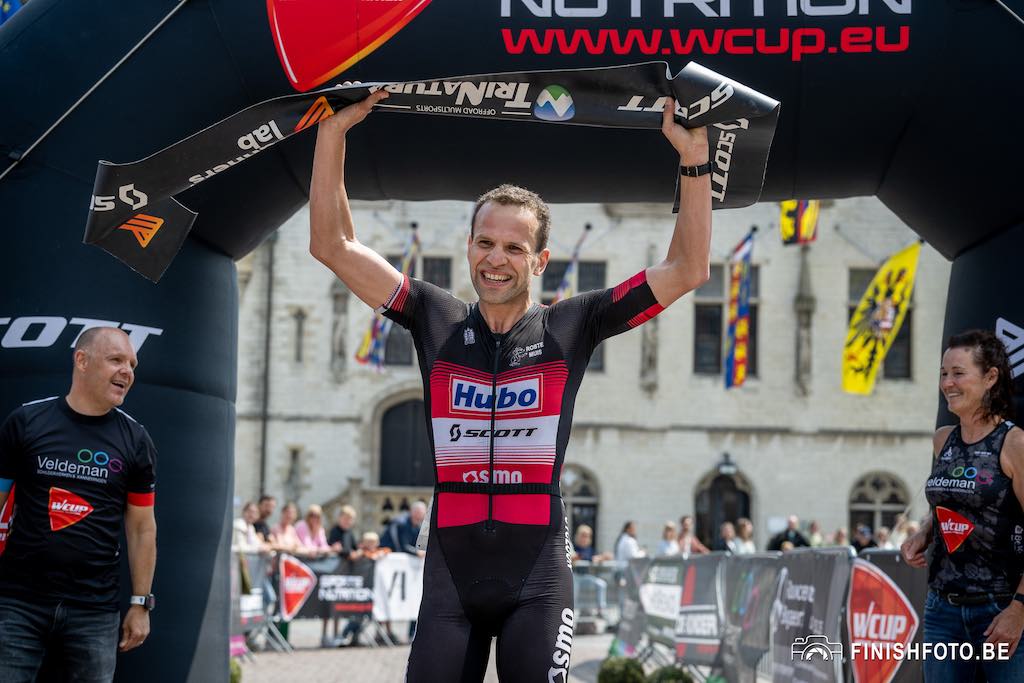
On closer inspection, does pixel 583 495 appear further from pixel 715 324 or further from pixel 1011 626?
pixel 1011 626

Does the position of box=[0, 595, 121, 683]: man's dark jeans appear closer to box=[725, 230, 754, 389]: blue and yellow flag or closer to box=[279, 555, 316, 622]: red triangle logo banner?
box=[279, 555, 316, 622]: red triangle logo banner

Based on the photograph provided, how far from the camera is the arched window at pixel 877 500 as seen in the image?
3172 cm

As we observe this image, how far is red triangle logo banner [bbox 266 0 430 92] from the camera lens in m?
5.65

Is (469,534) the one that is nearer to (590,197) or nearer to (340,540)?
(590,197)

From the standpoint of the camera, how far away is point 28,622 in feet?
15.6

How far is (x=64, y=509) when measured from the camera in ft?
16.0

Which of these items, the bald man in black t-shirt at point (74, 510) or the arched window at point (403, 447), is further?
the arched window at point (403, 447)

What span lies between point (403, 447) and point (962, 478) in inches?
1086

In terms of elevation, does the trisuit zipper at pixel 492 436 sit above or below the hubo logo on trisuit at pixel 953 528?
above

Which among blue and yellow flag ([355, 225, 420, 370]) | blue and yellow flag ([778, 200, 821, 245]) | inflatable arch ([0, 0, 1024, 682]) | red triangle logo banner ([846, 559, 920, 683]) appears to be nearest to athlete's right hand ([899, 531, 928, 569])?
inflatable arch ([0, 0, 1024, 682])

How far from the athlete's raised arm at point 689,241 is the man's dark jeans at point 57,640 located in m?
2.61

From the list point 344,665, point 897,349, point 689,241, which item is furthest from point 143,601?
point 897,349

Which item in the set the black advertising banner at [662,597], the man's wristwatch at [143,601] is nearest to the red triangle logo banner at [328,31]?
the man's wristwatch at [143,601]

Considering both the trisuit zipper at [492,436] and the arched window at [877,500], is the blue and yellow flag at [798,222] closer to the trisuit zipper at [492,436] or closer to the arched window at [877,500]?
the arched window at [877,500]
